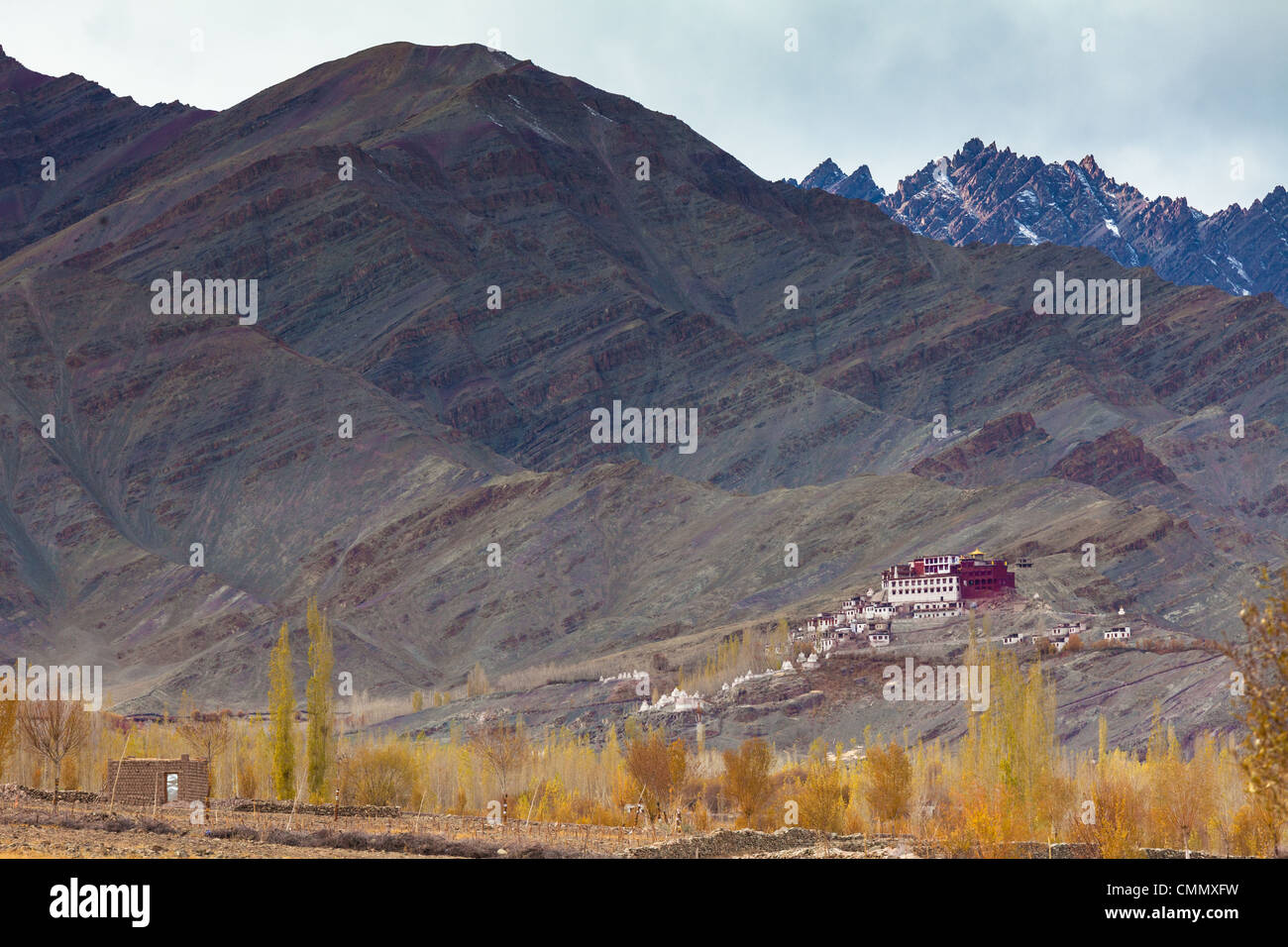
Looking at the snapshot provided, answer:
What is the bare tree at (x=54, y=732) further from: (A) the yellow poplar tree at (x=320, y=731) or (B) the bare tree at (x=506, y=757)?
(B) the bare tree at (x=506, y=757)

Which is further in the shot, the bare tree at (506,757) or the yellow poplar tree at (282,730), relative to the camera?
the bare tree at (506,757)

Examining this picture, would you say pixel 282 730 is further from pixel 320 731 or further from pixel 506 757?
pixel 506 757

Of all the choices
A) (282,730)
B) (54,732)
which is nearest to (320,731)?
(282,730)

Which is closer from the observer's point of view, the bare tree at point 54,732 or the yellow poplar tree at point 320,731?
the bare tree at point 54,732

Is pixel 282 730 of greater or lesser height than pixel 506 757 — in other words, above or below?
above

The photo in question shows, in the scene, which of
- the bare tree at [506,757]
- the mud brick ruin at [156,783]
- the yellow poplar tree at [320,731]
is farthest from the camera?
the yellow poplar tree at [320,731]

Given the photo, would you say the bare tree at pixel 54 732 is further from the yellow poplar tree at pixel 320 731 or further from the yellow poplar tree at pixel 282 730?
the yellow poplar tree at pixel 320 731

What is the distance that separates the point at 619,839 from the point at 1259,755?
80.1ft

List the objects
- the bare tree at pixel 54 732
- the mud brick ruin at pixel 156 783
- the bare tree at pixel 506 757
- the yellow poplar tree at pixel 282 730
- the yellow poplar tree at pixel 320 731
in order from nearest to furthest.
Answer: the mud brick ruin at pixel 156 783 → the bare tree at pixel 54 732 → the yellow poplar tree at pixel 282 730 → the bare tree at pixel 506 757 → the yellow poplar tree at pixel 320 731

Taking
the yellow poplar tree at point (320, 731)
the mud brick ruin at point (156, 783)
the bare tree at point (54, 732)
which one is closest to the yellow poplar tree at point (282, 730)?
the yellow poplar tree at point (320, 731)

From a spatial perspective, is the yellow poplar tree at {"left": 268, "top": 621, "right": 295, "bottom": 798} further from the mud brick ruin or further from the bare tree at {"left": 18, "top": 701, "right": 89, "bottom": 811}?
the mud brick ruin

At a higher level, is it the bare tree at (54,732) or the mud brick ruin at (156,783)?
the bare tree at (54,732)

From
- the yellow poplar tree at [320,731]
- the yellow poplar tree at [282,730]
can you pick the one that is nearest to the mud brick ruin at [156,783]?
the yellow poplar tree at [320,731]
